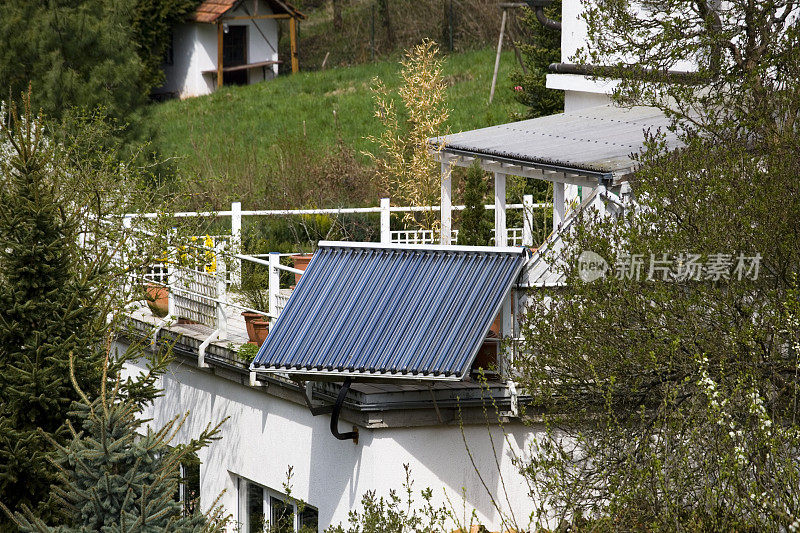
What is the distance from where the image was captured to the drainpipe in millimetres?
19094

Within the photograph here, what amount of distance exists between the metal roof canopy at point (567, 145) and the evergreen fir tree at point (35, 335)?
15.6 feet

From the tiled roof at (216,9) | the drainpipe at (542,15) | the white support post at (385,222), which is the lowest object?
the white support post at (385,222)

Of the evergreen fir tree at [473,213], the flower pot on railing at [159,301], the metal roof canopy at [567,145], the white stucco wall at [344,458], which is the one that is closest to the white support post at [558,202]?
the metal roof canopy at [567,145]

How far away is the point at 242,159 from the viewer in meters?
24.7

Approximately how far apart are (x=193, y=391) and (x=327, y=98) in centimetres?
2222

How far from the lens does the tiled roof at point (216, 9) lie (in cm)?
3978

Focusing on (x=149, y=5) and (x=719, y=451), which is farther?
(x=149, y=5)

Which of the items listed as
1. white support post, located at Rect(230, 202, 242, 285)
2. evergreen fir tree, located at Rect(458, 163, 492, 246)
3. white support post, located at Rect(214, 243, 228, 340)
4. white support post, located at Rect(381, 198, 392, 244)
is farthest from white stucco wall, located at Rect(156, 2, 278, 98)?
white support post, located at Rect(214, 243, 228, 340)

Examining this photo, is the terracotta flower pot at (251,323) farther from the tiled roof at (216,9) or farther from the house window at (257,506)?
the tiled roof at (216,9)

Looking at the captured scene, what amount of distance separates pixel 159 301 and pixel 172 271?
103cm

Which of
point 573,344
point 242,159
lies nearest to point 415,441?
point 573,344

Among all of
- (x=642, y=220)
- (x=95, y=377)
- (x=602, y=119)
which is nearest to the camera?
(x=642, y=220)

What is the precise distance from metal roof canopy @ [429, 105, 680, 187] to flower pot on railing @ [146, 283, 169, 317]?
4002 mm

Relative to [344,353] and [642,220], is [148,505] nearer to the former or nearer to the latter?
[344,353]
